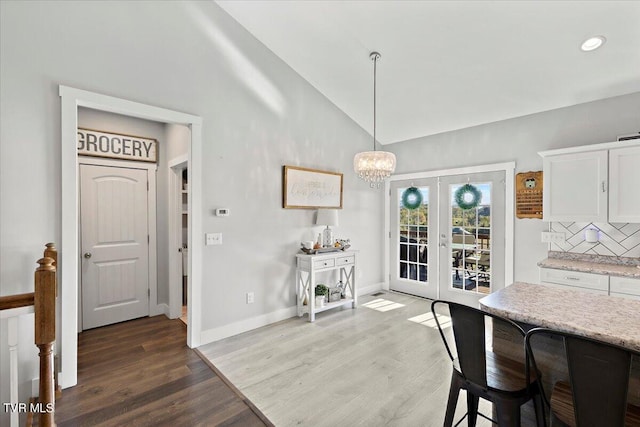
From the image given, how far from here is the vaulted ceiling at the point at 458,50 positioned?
2627 mm

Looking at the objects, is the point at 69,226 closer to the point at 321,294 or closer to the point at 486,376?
the point at 321,294

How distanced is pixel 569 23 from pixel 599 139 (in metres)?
1.43

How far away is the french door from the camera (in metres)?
4.12

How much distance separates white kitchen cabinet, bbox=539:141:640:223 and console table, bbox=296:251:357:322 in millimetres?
2405

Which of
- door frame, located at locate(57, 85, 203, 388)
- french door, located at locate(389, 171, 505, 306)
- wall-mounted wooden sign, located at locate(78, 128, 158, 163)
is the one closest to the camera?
door frame, located at locate(57, 85, 203, 388)

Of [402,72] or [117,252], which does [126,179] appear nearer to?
[117,252]

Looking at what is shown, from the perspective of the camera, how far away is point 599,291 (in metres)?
2.85

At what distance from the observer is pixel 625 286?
2.73m

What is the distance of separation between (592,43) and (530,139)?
1.23 m

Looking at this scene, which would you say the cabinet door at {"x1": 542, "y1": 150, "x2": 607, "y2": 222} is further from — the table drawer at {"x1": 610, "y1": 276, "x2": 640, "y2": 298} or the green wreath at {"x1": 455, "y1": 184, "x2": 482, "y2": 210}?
the green wreath at {"x1": 455, "y1": 184, "x2": 482, "y2": 210}

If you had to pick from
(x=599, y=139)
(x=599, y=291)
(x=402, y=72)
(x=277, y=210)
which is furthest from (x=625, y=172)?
(x=277, y=210)

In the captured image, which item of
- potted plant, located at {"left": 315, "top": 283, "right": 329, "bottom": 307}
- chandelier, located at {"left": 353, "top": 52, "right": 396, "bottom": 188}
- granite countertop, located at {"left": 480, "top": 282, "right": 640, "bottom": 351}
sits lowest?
potted plant, located at {"left": 315, "top": 283, "right": 329, "bottom": 307}

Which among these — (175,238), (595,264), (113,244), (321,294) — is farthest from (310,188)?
(595,264)

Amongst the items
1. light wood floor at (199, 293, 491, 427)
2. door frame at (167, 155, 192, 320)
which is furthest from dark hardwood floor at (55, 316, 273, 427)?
door frame at (167, 155, 192, 320)
